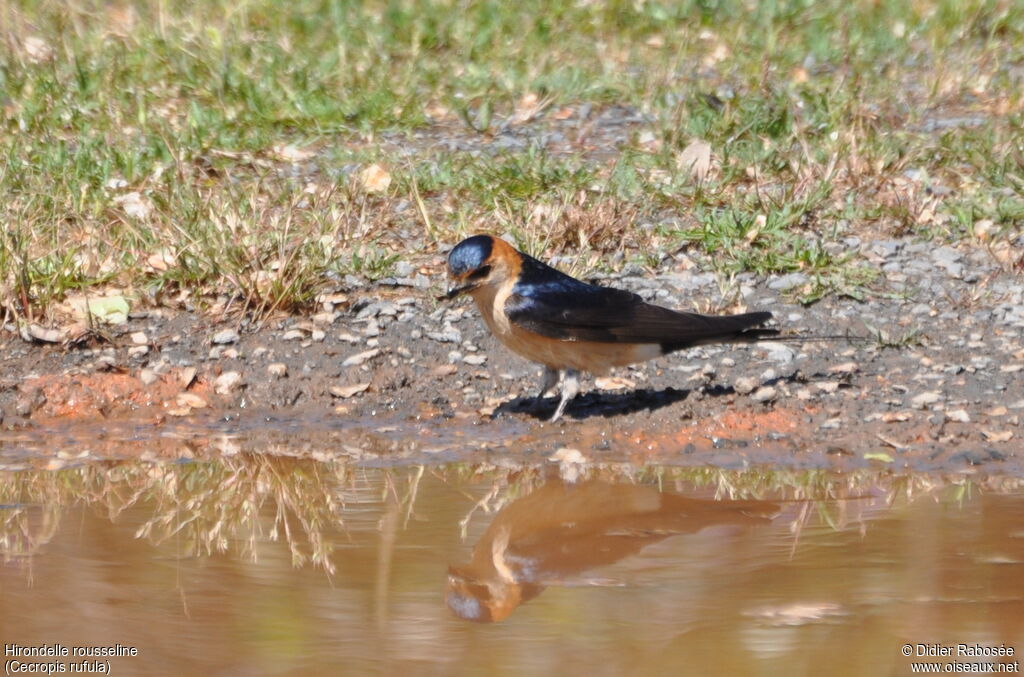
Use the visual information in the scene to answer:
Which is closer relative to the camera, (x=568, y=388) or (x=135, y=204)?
(x=568, y=388)

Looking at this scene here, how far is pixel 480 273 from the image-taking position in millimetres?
5129

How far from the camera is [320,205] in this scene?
655 cm

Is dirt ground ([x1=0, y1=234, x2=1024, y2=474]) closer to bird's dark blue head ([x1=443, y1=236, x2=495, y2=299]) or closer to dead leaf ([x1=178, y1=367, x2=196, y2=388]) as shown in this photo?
dead leaf ([x1=178, y1=367, x2=196, y2=388])

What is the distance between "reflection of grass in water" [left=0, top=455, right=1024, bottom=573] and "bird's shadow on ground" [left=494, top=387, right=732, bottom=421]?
52cm

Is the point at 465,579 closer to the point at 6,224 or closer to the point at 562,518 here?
the point at 562,518

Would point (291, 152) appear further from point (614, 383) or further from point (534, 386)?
point (614, 383)

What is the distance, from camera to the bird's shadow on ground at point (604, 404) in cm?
536

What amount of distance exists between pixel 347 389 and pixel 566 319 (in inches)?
37.2

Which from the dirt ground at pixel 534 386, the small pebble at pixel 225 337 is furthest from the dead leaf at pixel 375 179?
the small pebble at pixel 225 337

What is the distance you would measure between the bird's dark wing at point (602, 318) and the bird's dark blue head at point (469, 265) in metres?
0.14

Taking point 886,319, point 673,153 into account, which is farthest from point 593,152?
point 886,319

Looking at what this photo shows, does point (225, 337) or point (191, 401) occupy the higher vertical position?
point (225, 337)

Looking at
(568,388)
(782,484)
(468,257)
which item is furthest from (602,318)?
(782,484)

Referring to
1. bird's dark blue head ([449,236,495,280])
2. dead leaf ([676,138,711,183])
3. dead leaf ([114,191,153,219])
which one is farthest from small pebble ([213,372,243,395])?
dead leaf ([676,138,711,183])
